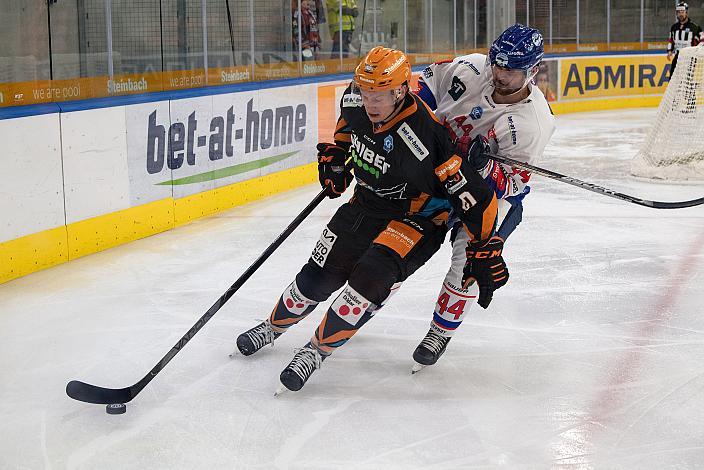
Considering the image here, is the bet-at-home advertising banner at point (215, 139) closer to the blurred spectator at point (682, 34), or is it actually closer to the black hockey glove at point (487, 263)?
the black hockey glove at point (487, 263)

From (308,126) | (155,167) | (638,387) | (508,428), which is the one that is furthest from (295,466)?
(308,126)

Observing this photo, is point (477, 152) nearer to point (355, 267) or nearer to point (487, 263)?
point (487, 263)

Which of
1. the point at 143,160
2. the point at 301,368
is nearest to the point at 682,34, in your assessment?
the point at 143,160

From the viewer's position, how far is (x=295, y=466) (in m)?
2.52

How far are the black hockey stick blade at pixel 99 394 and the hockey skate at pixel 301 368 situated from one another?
466 mm

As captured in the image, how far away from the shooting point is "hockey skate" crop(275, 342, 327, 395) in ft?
9.82

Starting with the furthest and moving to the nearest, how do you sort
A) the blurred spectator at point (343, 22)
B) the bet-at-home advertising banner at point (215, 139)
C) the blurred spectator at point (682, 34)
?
1. the blurred spectator at point (682, 34)
2. the blurred spectator at point (343, 22)
3. the bet-at-home advertising banner at point (215, 139)

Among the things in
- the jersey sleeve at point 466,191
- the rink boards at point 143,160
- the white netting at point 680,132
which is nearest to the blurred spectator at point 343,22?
the rink boards at point 143,160

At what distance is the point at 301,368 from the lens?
3.03 m

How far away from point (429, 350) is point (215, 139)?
131 inches

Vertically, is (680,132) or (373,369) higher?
(680,132)

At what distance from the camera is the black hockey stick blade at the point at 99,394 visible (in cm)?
287

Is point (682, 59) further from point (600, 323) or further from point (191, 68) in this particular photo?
point (600, 323)

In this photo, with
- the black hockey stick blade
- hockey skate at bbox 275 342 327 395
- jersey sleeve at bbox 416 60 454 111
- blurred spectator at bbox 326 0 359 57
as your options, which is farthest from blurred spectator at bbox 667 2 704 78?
the black hockey stick blade
